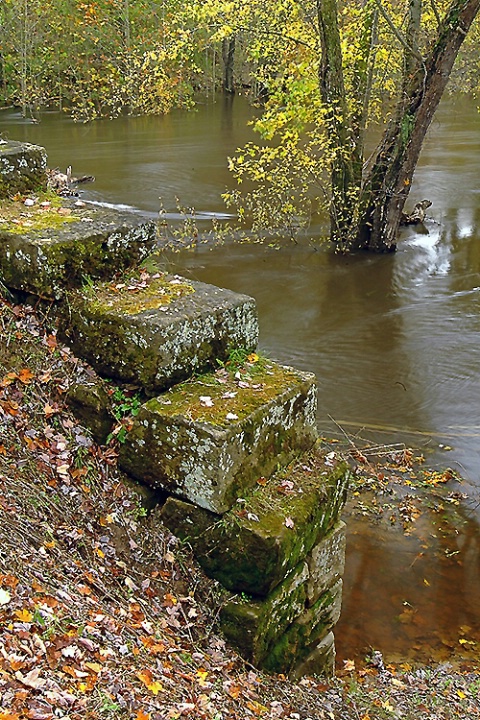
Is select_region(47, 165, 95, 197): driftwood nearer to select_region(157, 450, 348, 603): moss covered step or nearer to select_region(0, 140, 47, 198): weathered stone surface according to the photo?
select_region(0, 140, 47, 198): weathered stone surface

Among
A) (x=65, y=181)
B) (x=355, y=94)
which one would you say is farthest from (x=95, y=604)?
(x=65, y=181)

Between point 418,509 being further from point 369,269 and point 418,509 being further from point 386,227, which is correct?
point 386,227

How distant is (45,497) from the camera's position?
285 cm

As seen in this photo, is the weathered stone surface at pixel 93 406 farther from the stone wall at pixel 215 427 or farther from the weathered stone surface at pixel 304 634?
the weathered stone surface at pixel 304 634

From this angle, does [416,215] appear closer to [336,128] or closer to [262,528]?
[336,128]

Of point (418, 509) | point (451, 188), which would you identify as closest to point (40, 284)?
point (418, 509)

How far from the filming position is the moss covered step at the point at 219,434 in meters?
2.86

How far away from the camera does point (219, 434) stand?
9.20 feet

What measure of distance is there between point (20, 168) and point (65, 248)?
110 cm

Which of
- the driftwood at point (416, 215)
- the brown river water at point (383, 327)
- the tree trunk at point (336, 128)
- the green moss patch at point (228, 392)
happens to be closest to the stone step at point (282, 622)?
the green moss patch at point (228, 392)

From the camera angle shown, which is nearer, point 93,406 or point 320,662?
point 93,406

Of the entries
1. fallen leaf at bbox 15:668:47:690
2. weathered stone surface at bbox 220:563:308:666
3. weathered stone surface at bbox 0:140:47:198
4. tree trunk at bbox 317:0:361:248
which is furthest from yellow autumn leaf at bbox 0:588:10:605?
tree trunk at bbox 317:0:361:248

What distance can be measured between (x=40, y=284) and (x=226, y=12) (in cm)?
890

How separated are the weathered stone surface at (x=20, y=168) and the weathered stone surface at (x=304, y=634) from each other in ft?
9.65
